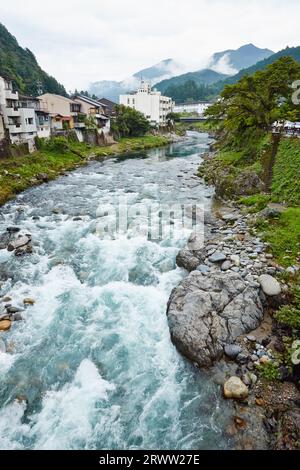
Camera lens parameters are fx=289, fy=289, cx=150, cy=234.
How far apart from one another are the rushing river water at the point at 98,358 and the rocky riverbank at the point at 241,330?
0.51 m

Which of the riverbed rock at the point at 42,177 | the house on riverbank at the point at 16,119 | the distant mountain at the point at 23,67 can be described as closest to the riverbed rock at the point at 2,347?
the riverbed rock at the point at 42,177

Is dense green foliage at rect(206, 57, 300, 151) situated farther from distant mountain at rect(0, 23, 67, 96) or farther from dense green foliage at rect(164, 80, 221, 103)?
dense green foliage at rect(164, 80, 221, 103)

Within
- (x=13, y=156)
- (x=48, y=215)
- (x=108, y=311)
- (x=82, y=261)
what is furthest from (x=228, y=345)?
(x=13, y=156)

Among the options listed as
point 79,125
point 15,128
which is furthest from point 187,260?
point 79,125

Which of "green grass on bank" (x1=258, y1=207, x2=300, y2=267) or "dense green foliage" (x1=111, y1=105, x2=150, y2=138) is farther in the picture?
"dense green foliage" (x1=111, y1=105, x2=150, y2=138)

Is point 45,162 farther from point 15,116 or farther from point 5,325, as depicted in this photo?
point 5,325

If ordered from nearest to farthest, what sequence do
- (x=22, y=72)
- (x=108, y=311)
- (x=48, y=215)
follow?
(x=108, y=311) < (x=48, y=215) < (x=22, y=72)

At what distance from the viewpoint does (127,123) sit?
62438 mm

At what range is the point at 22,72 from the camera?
83250mm

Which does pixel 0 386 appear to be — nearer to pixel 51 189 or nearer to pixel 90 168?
pixel 51 189

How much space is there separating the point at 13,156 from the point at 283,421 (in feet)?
109

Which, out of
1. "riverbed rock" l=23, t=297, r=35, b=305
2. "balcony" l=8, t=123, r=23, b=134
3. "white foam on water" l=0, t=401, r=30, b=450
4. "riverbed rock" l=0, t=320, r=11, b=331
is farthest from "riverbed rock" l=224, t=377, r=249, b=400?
"balcony" l=8, t=123, r=23, b=134

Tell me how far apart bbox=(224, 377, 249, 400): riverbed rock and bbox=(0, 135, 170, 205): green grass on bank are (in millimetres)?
20898

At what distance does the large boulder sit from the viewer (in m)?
8.47
